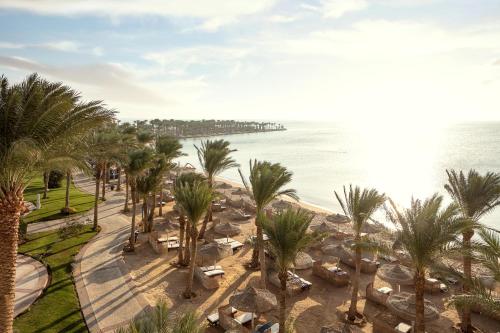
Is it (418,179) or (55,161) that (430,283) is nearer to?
(55,161)

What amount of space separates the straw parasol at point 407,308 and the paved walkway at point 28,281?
47.5ft

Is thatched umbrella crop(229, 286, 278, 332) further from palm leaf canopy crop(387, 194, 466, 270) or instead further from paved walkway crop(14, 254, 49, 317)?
paved walkway crop(14, 254, 49, 317)

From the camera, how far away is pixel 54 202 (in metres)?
30.6

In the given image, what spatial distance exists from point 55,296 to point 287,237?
10202 millimetres

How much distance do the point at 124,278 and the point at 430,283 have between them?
15.5 meters

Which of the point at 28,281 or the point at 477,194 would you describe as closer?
the point at 477,194

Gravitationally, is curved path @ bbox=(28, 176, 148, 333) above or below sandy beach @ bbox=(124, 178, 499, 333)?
above

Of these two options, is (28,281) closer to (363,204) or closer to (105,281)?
(105,281)

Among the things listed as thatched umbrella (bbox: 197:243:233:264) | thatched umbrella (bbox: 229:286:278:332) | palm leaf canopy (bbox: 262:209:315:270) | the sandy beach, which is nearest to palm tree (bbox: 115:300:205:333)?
palm leaf canopy (bbox: 262:209:315:270)

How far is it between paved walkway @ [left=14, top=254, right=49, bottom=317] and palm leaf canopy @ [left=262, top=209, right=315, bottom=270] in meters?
9.99

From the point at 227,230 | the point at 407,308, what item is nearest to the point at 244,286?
the point at 227,230

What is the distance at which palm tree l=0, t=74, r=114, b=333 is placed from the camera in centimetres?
889

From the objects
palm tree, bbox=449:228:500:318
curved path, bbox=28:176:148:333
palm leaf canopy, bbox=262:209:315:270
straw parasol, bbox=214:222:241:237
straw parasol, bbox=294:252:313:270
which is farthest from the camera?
straw parasol, bbox=214:222:241:237

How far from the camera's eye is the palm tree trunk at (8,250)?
29.9 feet
